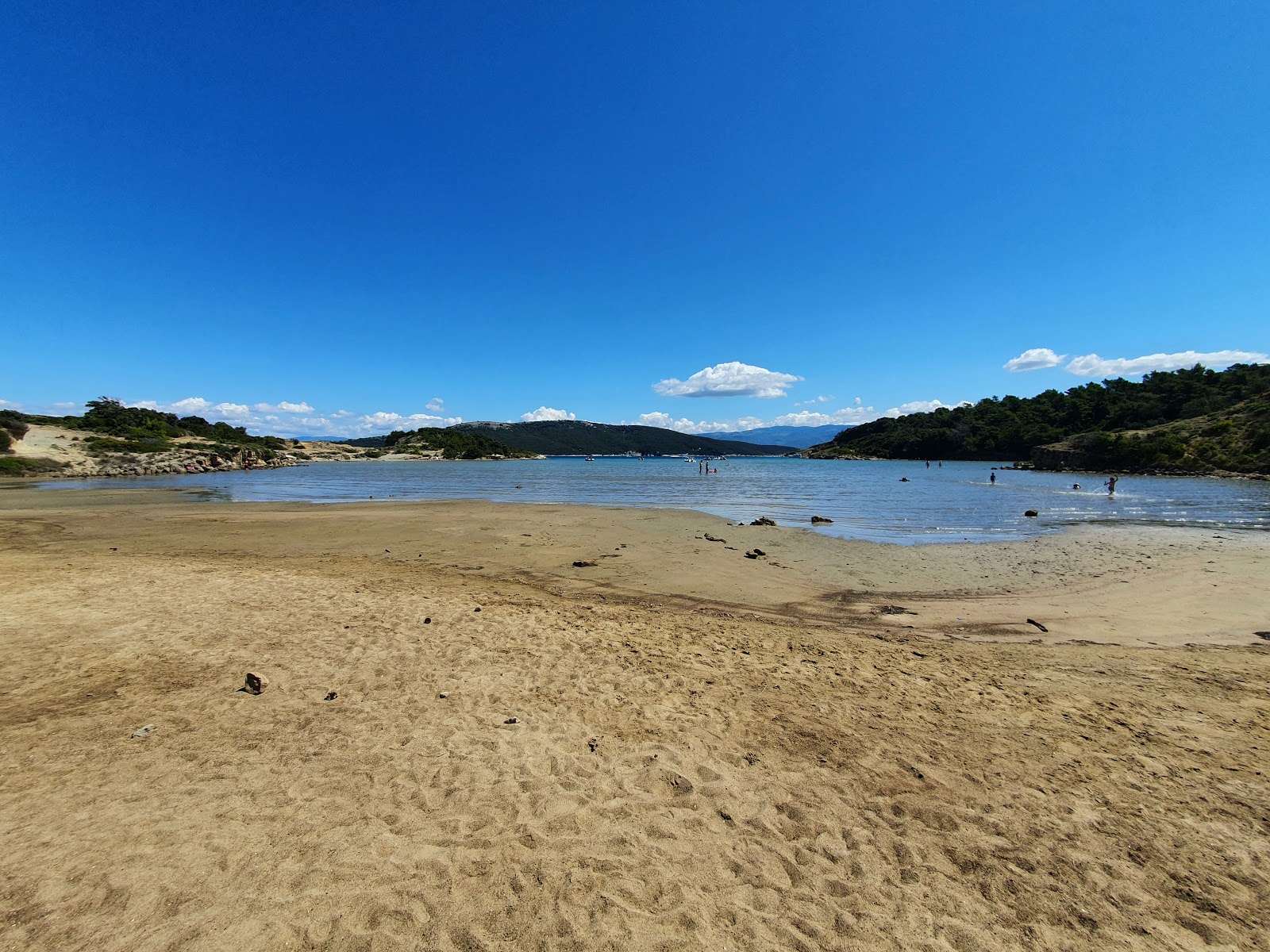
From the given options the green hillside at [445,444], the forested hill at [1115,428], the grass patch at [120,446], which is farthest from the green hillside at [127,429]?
the forested hill at [1115,428]

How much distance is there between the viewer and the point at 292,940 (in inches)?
115

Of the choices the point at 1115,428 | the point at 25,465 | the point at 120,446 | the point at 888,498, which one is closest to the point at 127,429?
the point at 120,446

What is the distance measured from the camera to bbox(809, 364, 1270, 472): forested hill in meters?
59.9

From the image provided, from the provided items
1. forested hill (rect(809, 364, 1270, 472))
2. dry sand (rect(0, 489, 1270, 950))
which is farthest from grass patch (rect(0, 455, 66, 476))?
forested hill (rect(809, 364, 1270, 472))

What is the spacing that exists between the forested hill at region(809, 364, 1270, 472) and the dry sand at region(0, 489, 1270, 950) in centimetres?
7338

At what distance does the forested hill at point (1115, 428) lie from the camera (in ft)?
197

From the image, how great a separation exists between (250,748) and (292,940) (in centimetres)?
258

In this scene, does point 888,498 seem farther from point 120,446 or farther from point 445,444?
point 445,444

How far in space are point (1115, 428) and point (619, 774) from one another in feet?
406

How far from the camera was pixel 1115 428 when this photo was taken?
92500 mm

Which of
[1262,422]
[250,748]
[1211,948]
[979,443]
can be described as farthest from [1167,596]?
[979,443]

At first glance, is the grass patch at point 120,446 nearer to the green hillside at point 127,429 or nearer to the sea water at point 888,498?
the green hillside at point 127,429

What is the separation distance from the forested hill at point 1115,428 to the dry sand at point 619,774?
7338 cm

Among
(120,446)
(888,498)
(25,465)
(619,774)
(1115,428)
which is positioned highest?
(1115,428)
